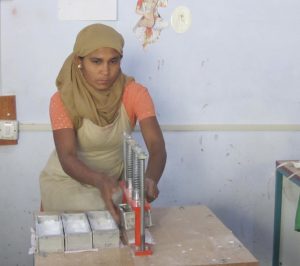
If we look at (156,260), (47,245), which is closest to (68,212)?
(47,245)

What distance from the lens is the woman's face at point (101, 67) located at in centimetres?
209

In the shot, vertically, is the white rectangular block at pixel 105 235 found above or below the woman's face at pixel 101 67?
below

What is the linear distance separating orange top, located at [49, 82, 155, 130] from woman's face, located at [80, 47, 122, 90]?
0.10 m

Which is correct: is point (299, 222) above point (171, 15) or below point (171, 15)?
below

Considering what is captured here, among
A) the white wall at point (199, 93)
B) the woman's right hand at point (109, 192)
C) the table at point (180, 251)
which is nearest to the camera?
the table at point (180, 251)

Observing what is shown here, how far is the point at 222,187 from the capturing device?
306 centimetres

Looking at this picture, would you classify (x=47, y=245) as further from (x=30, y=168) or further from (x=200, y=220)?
(x=30, y=168)

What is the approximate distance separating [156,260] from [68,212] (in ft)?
1.54

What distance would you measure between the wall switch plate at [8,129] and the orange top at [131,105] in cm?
71

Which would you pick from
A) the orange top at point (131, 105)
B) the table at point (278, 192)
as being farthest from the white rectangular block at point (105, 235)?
the table at point (278, 192)

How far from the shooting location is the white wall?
279 cm

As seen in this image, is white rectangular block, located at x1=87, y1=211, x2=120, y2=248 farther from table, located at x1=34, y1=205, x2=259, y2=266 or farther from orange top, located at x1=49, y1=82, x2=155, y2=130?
orange top, located at x1=49, y1=82, x2=155, y2=130

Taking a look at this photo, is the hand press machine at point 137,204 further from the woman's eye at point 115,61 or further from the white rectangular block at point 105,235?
the woman's eye at point 115,61

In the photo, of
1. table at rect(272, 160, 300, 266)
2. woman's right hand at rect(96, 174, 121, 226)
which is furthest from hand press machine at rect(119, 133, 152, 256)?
table at rect(272, 160, 300, 266)
